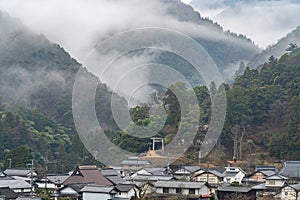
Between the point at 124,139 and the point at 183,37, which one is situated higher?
the point at 183,37

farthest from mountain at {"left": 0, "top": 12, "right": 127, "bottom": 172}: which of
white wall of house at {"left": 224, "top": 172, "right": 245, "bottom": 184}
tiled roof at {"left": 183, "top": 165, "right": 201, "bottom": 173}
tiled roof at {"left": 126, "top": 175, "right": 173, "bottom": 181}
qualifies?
white wall of house at {"left": 224, "top": 172, "right": 245, "bottom": 184}

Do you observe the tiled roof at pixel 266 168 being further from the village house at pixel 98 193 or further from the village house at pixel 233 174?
the village house at pixel 98 193

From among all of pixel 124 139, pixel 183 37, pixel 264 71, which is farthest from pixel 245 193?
pixel 183 37

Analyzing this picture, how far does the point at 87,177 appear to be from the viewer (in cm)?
1919

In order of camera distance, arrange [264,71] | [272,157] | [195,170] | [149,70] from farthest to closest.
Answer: [264,71], [149,70], [272,157], [195,170]

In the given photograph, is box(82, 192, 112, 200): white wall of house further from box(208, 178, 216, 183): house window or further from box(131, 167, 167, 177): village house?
box(208, 178, 216, 183): house window

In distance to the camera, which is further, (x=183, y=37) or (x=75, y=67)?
(x=183, y=37)

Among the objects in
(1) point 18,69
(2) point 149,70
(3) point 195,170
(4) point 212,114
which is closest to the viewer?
(3) point 195,170

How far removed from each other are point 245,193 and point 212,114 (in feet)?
31.8

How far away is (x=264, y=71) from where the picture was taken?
32688 mm

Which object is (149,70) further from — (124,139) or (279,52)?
(279,52)

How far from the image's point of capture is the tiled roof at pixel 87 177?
61.5 feet

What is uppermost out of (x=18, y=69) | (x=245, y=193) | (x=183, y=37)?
(x=183, y=37)

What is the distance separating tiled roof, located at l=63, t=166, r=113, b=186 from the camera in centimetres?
1875
